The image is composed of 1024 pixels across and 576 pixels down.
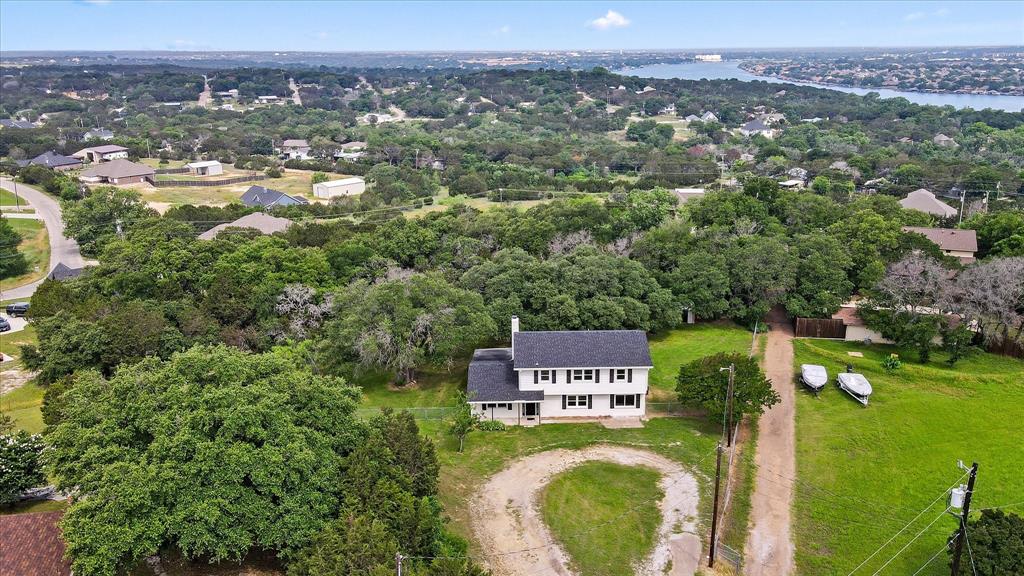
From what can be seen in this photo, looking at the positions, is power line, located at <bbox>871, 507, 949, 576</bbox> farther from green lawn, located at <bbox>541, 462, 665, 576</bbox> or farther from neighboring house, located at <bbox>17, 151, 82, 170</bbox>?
neighboring house, located at <bbox>17, 151, 82, 170</bbox>

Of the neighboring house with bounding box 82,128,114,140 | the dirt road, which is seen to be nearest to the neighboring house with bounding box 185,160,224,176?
the neighboring house with bounding box 82,128,114,140

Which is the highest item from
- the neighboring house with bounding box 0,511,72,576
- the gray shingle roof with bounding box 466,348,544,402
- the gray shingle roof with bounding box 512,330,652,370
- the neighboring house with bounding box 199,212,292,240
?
the neighboring house with bounding box 199,212,292,240

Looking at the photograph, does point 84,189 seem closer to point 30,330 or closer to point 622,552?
point 30,330

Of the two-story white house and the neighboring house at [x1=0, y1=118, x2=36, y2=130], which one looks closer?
the two-story white house

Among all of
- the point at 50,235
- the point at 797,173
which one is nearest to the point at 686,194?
the point at 797,173

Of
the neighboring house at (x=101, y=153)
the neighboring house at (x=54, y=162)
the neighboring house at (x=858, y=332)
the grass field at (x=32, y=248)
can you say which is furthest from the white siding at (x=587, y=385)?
the neighboring house at (x=101, y=153)

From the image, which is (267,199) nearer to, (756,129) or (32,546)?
(32,546)
